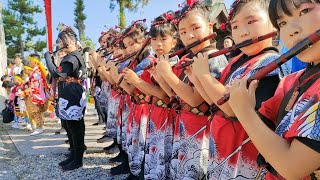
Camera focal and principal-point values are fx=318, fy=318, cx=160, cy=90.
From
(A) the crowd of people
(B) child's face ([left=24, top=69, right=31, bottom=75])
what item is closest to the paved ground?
(A) the crowd of people

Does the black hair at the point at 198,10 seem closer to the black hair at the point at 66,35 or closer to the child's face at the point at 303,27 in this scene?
the child's face at the point at 303,27

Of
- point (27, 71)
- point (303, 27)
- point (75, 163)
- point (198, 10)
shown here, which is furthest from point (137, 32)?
point (27, 71)

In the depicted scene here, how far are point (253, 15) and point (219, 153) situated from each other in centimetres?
76

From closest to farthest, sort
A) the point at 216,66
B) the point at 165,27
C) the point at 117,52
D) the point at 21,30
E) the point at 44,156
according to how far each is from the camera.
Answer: the point at 216,66
the point at 165,27
the point at 117,52
the point at 44,156
the point at 21,30

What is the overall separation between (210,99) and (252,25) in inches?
18.4

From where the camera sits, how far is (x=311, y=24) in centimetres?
105

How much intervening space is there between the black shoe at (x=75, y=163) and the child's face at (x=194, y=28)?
8.91 ft

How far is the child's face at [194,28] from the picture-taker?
227 cm

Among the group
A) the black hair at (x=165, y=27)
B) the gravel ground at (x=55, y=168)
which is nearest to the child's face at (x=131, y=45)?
the black hair at (x=165, y=27)

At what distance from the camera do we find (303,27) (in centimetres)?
106

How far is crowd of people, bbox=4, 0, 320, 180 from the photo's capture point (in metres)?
1.05

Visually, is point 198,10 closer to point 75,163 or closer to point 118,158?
point 118,158

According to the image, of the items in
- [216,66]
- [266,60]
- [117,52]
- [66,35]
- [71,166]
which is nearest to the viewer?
[266,60]

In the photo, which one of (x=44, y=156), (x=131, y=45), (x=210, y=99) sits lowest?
(x=44, y=156)
